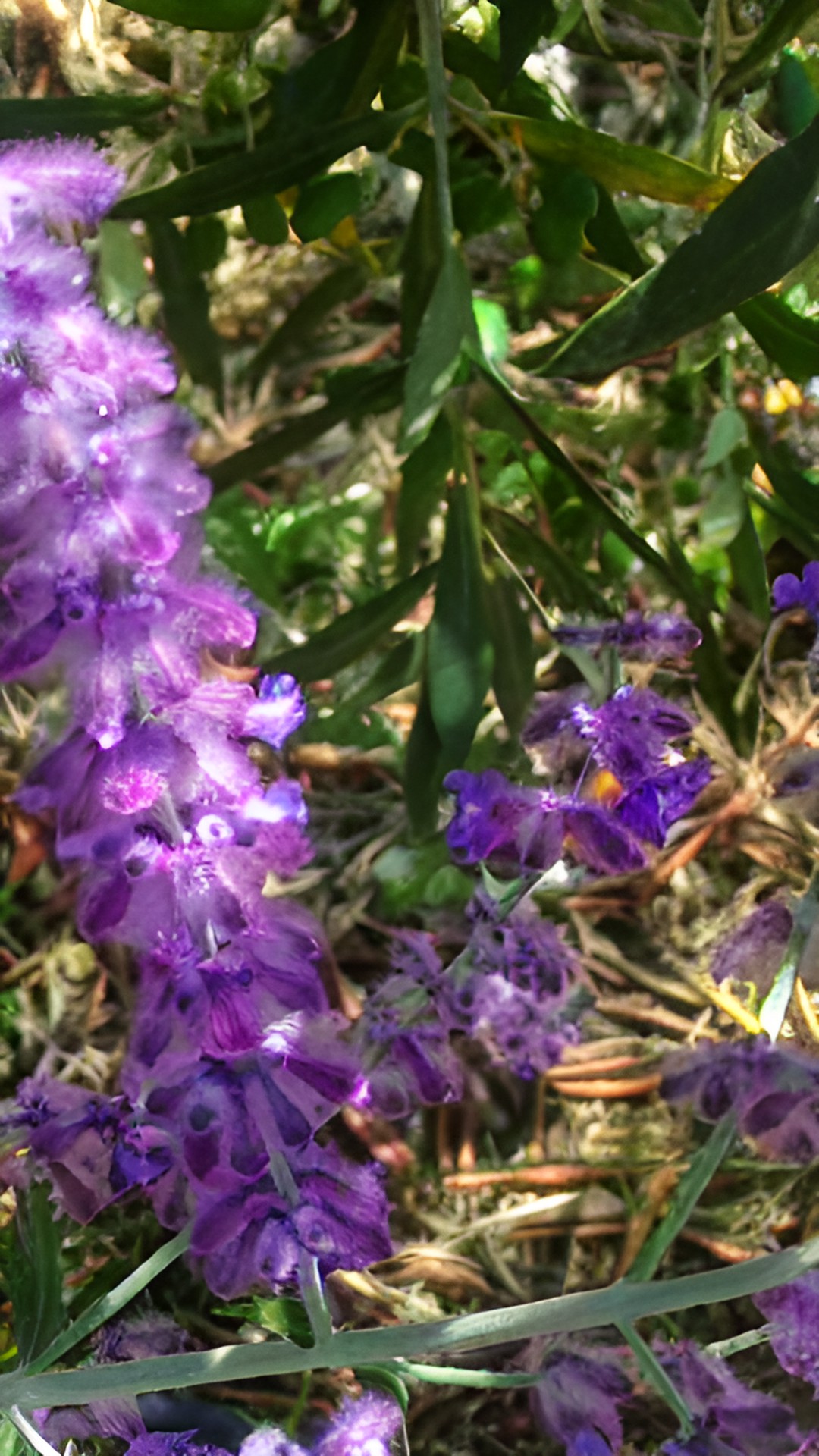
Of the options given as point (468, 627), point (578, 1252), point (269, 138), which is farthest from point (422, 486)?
point (578, 1252)

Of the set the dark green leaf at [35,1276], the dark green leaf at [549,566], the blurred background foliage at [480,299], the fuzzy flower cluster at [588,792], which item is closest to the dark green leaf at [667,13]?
the blurred background foliage at [480,299]

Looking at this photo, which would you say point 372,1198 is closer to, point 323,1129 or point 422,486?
point 323,1129

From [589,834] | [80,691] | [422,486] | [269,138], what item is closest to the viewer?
[80,691]

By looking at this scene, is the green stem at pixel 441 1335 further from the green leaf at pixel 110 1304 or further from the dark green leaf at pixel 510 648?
the dark green leaf at pixel 510 648

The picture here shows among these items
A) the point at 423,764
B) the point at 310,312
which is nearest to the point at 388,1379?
the point at 423,764

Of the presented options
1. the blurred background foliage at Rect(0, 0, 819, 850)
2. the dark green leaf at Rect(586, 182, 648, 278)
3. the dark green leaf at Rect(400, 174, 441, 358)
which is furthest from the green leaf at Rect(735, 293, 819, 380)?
the dark green leaf at Rect(400, 174, 441, 358)

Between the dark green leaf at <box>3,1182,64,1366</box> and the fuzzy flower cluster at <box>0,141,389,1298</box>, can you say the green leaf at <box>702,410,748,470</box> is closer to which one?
the fuzzy flower cluster at <box>0,141,389,1298</box>

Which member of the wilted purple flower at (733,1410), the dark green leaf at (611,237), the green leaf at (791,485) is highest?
the dark green leaf at (611,237)
